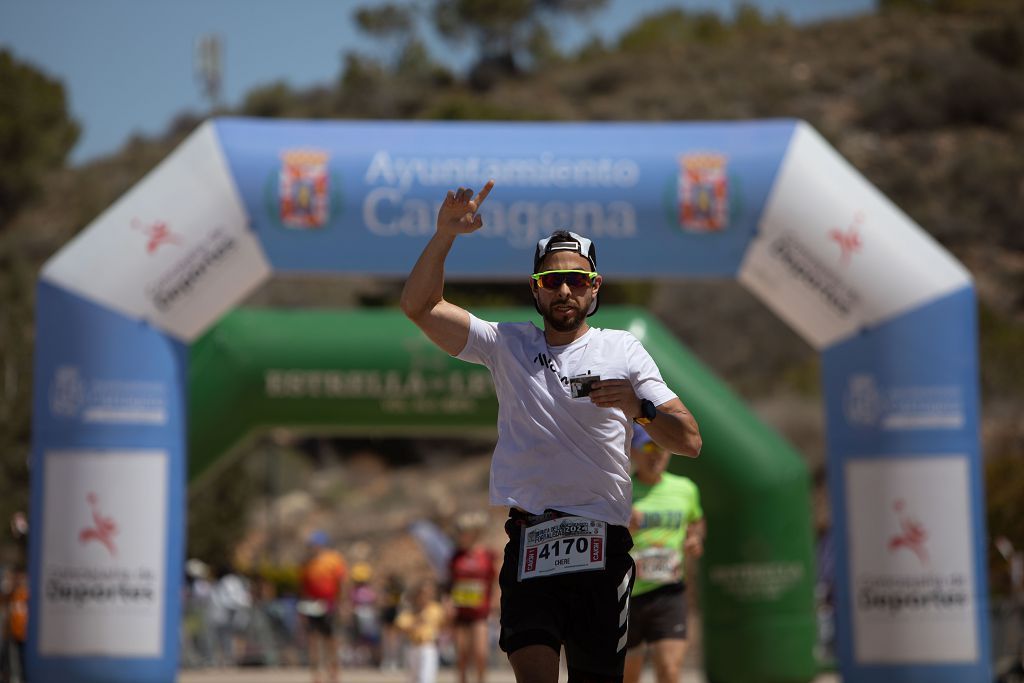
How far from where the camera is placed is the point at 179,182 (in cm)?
1035

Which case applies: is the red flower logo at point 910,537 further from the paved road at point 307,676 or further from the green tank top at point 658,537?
the green tank top at point 658,537

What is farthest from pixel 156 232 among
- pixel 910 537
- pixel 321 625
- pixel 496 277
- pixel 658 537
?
pixel 910 537

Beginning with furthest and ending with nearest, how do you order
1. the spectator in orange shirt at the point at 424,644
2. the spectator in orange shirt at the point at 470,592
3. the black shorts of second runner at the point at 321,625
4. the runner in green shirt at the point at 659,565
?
the black shorts of second runner at the point at 321,625
the spectator in orange shirt at the point at 470,592
the spectator in orange shirt at the point at 424,644
the runner in green shirt at the point at 659,565

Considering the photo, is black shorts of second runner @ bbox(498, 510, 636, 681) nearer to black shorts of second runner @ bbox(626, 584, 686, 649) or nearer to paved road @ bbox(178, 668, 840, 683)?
black shorts of second runner @ bbox(626, 584, 686, 649)

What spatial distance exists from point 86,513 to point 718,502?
4.53 meters

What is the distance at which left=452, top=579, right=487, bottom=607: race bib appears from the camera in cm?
1098

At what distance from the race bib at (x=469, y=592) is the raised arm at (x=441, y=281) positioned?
6765 mm

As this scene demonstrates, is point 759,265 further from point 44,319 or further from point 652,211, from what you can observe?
point 44,319

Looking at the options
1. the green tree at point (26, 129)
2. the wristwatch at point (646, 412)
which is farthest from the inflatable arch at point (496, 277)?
the green tree at point (26, 129)

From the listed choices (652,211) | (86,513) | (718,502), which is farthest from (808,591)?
(86,513)

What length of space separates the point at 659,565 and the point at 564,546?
2.84 m

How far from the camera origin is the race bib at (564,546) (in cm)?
431

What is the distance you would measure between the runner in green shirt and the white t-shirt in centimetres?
264

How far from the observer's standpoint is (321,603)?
516 inches
